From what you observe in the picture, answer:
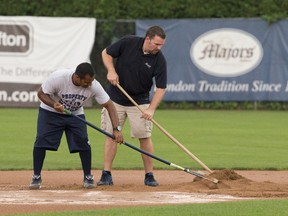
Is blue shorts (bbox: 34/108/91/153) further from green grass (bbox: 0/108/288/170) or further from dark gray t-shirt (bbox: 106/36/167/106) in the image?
green grass (bbox: 0/108/288/170)

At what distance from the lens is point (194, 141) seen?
18812 millimetres

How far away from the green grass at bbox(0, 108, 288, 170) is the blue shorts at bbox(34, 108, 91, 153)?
2474mm

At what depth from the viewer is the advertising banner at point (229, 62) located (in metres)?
27.1

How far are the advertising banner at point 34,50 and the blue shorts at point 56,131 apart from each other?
47.1 feet

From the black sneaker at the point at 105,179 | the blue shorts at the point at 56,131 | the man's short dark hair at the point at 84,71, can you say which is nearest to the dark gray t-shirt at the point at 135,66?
the blue shorts at the point at 56,131

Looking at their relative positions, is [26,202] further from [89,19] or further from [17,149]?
[89,19]

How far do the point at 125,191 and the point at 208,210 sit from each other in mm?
2297

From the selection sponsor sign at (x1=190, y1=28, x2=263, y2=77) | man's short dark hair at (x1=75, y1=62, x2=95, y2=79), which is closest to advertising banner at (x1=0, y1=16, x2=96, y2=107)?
sponsor sign at (x1=190, y1=28, x2=263, y2=77)

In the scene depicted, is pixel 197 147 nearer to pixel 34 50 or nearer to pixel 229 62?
pixel 229 62

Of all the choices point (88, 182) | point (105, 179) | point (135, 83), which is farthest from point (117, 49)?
point (88, 182)

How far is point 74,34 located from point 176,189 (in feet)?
52.3

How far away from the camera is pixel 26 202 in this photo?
10.6 metres

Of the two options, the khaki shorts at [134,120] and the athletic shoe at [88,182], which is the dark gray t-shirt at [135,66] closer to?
the khaki shorts at [134,120]

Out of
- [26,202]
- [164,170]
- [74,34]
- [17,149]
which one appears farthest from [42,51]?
[26,202]
